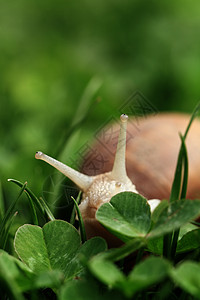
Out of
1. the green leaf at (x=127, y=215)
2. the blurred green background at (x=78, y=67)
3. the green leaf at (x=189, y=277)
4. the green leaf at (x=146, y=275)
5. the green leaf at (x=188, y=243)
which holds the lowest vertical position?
the green leaf at (x=188, y=243)

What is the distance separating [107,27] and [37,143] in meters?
1.52

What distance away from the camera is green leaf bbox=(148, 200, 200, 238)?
0.57 metres

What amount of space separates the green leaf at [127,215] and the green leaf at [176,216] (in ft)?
0.13

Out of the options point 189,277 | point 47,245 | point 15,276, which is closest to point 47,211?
point 47,245

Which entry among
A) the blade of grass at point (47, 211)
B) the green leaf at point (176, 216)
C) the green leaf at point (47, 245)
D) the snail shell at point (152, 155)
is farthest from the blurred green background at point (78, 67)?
the green leaf at point (176, 216)

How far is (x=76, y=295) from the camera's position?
Answer: 1.72ft

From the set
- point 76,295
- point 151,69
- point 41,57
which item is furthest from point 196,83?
point 76,295

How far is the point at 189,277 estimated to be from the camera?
52cm

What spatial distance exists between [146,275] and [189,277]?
0.05 meters

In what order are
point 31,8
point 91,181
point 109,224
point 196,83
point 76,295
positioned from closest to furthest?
point 76,295
point 109,224
point 91,181
point 196,83
point 31,8

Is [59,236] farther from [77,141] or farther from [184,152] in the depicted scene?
[77,141]

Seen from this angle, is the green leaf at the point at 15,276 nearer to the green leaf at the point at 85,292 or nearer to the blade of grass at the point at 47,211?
the green leaf at the point at 85,292

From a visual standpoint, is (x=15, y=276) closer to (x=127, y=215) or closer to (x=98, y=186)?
(x=127, y=215)

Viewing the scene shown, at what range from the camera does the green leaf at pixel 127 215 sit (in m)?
0.64
